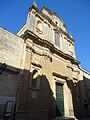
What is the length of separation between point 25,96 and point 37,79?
150 centimetres

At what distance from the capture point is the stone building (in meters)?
4.72

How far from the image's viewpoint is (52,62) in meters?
7.85

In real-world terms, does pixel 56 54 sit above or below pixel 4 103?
above

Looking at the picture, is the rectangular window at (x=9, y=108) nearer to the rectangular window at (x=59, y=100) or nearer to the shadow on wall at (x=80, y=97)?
the rectangular window at (x=59, y=100)

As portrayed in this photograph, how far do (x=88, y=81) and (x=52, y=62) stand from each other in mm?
6249

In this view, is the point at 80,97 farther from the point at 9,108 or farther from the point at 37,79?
the point at 9,108

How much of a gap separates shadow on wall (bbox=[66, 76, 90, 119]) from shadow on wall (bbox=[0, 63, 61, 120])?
2.83 meters

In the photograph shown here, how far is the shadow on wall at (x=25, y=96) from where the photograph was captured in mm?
4434

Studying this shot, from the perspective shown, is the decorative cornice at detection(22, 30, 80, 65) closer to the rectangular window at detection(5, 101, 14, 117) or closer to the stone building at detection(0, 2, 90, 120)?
the stone building at detection(0, 2, 90, 120)

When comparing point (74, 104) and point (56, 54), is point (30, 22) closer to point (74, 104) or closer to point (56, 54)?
point (56, 54)

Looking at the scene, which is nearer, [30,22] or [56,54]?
[30,22]

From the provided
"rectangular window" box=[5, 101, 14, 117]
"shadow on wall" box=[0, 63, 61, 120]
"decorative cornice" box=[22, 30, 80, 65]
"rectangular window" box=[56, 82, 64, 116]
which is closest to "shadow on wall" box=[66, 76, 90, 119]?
"rectangular window" box=[56, 82, 64, 116]

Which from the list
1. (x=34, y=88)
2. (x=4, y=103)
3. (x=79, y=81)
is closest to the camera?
(x=4, y=103)

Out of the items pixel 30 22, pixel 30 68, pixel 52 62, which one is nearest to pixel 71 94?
pixel 52 62
